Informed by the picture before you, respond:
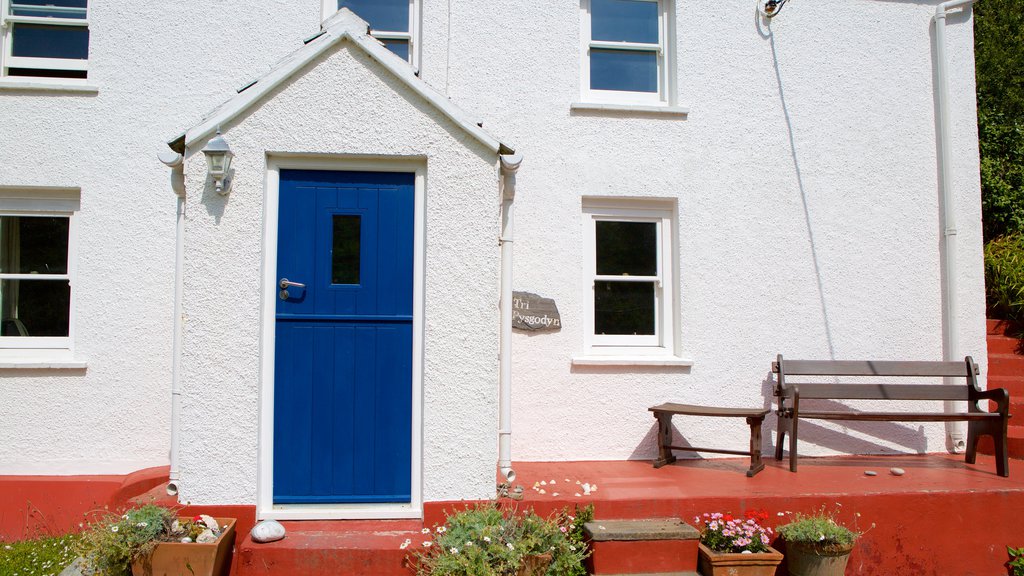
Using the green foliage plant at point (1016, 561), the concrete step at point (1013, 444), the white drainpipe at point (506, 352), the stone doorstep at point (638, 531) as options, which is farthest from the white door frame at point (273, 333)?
the concrete step at point (1013, 444)

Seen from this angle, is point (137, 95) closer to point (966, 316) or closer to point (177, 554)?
point (177, 554)

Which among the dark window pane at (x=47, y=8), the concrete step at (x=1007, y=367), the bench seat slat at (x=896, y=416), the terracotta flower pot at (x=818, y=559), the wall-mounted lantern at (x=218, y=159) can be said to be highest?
the dark window pane at (x=47, y=8)

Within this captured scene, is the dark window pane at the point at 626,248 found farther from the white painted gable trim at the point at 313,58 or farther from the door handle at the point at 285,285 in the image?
the door handle at the point at 285,285

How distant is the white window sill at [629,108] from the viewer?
6.42 meters

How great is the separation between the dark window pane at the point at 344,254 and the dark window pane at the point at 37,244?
123 inches

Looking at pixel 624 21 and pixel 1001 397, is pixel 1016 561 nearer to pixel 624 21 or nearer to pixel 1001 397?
pixel 1001 397

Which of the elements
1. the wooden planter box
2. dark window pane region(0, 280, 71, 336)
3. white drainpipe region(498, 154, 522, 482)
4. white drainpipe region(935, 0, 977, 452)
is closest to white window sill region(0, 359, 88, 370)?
dark window pane region(0, 280, 71, 336)

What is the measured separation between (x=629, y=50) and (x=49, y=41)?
5.46 meters

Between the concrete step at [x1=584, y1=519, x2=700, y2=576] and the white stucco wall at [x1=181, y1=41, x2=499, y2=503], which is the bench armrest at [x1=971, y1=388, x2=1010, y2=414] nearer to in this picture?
the concrete step at [x1=584, y1=519, x2=700, y2=576]

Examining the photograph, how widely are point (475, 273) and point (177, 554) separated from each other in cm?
248

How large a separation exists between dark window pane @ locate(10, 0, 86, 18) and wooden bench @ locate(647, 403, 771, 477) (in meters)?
6.39

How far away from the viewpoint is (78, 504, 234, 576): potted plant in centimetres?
401

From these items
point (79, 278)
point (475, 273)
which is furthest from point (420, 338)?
point (79, 278)

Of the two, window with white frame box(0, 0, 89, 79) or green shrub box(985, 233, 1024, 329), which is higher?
window with white frame box(0, 0, 89, 79)
